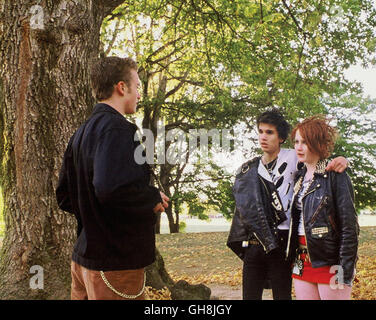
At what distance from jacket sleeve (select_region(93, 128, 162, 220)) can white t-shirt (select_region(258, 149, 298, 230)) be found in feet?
5.22

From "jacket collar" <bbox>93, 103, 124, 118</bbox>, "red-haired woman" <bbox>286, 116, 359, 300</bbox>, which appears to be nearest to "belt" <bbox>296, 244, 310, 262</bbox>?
"red-haired woman" <bbox>286, 116, 359, 300</bbox>

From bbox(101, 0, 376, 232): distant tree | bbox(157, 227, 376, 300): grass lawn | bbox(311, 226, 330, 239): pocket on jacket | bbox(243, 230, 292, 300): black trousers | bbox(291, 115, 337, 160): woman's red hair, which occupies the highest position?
bbox(101, 0, 376, 232): distant tree

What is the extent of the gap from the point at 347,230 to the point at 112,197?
1.68 metres

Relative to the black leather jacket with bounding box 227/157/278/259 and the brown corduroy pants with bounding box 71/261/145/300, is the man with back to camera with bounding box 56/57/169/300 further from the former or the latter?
the black leather jacket with bounding box 227/157/278/259

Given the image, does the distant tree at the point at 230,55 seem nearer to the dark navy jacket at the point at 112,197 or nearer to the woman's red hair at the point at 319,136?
the woman's red hair at the point at 319,136

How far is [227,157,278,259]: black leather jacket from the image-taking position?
3488 mm

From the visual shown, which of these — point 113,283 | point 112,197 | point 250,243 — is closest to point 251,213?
point 250,243

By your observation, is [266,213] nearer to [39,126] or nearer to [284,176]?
[284,176]

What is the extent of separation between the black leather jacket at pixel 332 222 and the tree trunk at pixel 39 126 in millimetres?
2969

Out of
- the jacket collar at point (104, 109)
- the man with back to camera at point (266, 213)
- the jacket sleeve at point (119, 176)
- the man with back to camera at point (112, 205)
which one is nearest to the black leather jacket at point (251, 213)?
the man with back to camera at point (266, 213)

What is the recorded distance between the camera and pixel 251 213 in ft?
11.8

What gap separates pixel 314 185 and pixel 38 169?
3201mm

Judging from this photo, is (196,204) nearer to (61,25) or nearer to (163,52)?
(163,52)

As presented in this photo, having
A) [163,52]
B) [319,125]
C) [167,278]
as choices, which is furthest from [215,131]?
[319,125]
